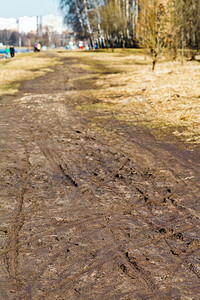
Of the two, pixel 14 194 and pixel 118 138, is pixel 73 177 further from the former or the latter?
pixel 118 138

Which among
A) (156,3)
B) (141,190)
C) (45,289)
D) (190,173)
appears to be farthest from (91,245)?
(156,3)

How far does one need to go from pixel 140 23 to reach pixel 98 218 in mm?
17878

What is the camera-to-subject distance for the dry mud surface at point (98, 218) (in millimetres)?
3234

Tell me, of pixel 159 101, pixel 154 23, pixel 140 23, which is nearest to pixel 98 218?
pixel 159 101

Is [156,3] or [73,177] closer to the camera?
[73,177]

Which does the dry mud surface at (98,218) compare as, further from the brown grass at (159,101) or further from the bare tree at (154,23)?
the bare tree at (154,23)

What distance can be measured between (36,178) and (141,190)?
1.52 metres

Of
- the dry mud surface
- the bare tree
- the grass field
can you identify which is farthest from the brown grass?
the bare tree

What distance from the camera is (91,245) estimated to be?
380 centimetres

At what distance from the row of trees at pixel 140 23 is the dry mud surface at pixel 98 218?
1246cm

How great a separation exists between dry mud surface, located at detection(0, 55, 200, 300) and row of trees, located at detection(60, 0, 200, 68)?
12.5 meters

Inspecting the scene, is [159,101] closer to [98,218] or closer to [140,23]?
[98,218]

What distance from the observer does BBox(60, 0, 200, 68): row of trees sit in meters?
19.0

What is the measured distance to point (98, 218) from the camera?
172 inches
